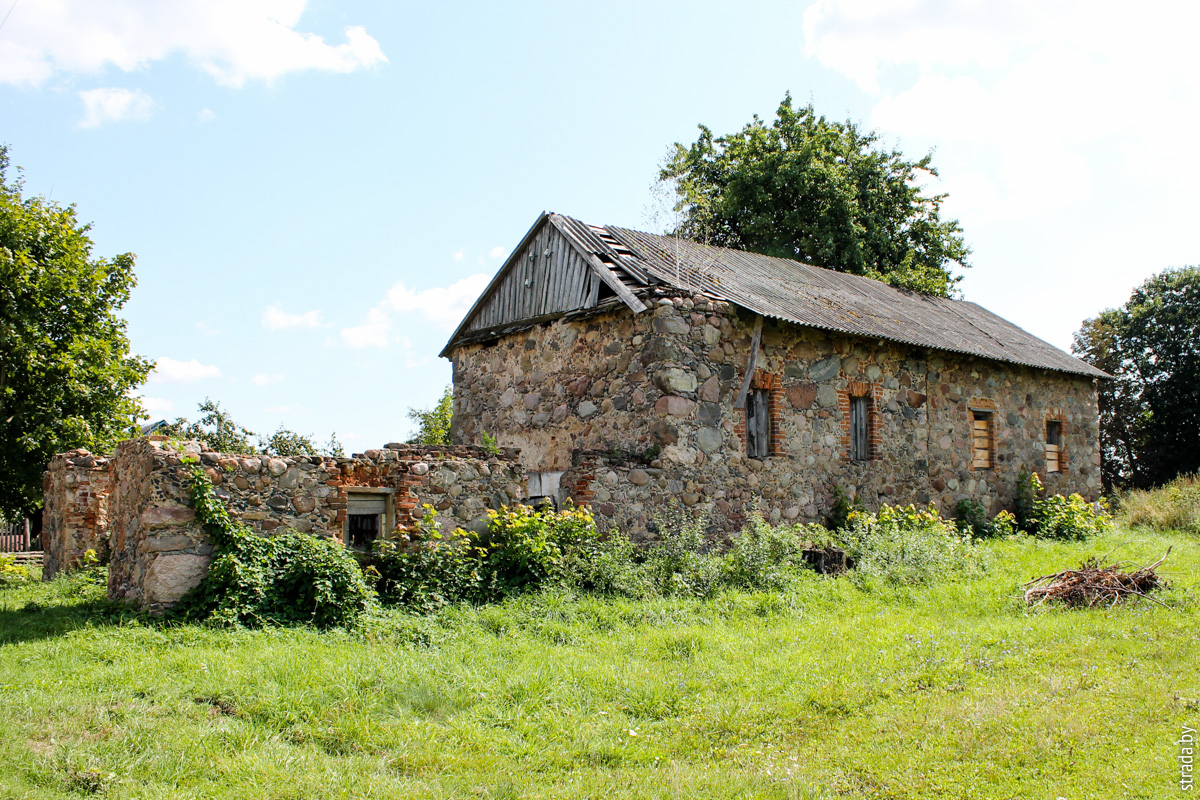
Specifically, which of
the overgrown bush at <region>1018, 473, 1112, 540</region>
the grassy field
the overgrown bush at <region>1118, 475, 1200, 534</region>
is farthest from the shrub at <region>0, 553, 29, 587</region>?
the overgrown bush at <region>1118, 475, 1200, 534</region>

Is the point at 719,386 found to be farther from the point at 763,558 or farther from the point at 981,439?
the point at 981,439

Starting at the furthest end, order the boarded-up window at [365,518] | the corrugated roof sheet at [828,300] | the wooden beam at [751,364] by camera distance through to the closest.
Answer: the corrugated roof sheet at [828,300]
the wooden beam at [751,364]
the boarded-up window at [365,518]

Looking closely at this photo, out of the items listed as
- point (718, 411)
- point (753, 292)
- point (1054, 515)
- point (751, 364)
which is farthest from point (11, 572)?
point (1054, 515)

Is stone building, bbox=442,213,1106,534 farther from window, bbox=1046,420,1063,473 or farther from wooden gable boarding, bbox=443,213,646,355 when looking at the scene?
window, bbox=1046,420,1063,473

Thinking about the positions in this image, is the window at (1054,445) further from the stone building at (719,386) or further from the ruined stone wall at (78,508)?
the ruined stone wall at (78,508)

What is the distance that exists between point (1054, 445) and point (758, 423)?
30.1 feet

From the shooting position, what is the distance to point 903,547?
11328 mm

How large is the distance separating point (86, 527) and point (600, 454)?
7802 mm

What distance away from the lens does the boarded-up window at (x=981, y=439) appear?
1562cm

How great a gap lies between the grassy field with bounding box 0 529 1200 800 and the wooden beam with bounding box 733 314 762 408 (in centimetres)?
386

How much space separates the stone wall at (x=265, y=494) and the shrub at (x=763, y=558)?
2.72 meters

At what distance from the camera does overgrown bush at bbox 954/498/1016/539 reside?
48.2 ft

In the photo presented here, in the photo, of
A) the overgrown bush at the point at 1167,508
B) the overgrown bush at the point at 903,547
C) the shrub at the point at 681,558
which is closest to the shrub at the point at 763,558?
the shrub at the point at 681,558

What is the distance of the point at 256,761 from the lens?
4844 millimetres
